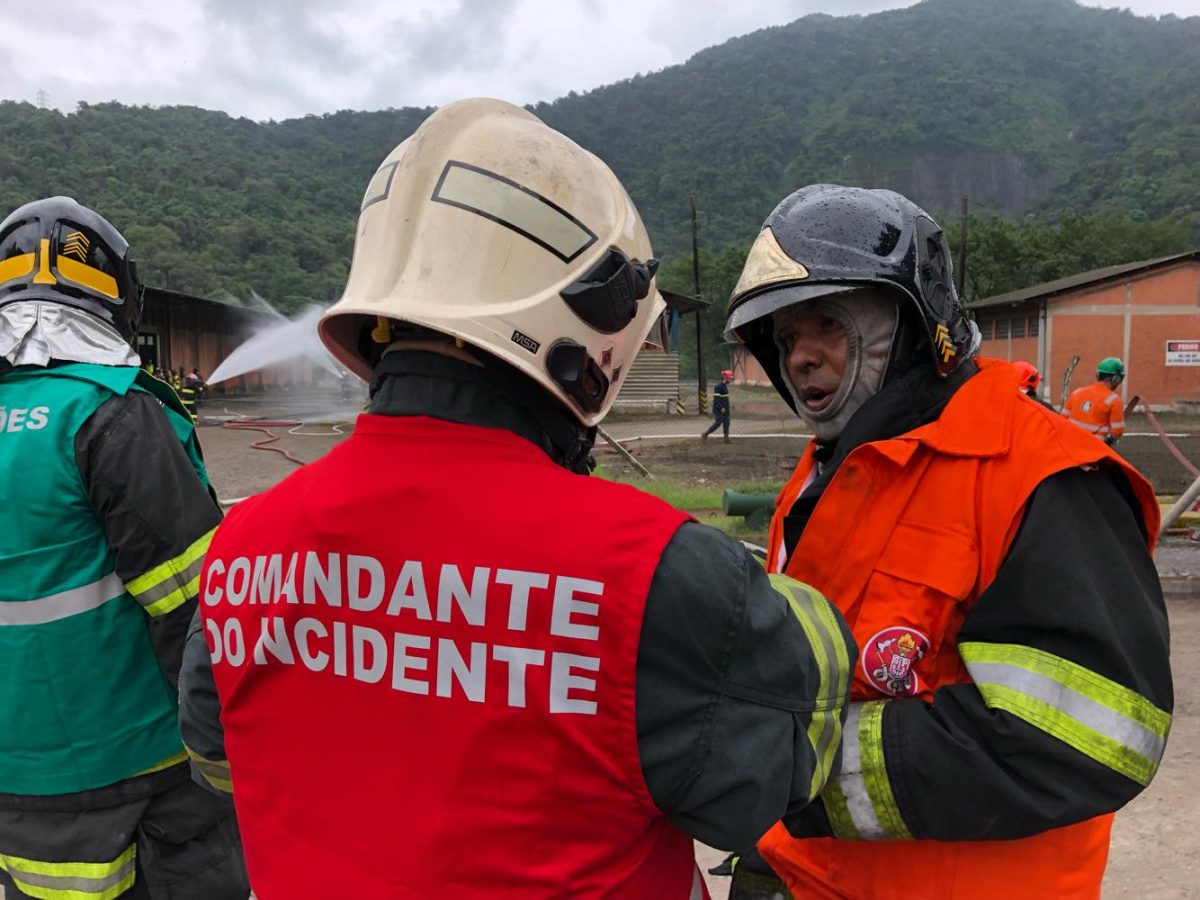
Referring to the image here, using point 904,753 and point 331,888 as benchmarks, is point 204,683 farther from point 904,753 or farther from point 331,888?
point 904,753

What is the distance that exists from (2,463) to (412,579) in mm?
1682

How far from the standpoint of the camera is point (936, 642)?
5.27ft

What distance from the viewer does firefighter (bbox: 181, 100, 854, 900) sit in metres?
1.12

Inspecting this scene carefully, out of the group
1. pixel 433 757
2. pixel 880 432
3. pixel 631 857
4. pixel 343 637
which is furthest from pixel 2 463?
pixel 880 432

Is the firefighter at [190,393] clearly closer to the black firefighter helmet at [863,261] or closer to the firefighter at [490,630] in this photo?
the black firefighter helmet at [863,261]

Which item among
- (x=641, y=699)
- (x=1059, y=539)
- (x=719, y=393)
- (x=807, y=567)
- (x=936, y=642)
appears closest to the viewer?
(x=641, y=699)

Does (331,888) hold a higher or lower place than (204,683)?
lower

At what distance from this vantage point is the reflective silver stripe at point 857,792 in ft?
4.94

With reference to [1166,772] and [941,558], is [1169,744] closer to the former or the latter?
[1166,772]

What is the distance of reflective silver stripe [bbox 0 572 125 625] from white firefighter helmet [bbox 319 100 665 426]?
1.39 metres

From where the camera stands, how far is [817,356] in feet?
6.39

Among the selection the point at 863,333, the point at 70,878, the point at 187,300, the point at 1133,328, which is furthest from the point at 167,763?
the point at 187,300

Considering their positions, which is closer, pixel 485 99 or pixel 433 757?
pixel 433 757

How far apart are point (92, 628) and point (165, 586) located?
0.22 metres
